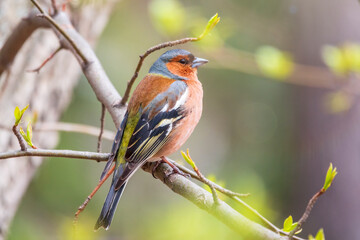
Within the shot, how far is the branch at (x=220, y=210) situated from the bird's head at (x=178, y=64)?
1082mm

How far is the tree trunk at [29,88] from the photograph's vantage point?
143 inches

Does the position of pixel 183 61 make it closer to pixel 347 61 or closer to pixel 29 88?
pixel 29 88

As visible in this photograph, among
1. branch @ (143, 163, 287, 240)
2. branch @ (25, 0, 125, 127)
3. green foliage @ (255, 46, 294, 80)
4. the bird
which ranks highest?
branch @ (25, 0, 125, 127)

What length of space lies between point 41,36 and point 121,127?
4.89 feet

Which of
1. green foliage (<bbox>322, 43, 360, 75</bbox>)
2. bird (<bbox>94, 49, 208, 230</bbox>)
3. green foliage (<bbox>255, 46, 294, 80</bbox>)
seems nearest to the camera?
bird (<bbox>94, 49, 208, 230</bbox>)

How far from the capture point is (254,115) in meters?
8.20

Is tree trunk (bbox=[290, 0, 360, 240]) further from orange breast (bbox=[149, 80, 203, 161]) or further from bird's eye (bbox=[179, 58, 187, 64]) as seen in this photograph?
orange breast (bbox=[149, 80, 203, 161])

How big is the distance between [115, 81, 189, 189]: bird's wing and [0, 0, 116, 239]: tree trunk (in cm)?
104

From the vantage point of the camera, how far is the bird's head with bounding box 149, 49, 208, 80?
3435 mm

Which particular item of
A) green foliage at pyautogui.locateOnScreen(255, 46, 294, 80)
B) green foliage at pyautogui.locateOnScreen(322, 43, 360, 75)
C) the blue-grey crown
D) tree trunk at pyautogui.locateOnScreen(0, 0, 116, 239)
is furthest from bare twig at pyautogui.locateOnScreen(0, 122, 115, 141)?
green foliage at pyautogui.locateOnScreen(322, 43, 360, 75)

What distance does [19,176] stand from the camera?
148 inches

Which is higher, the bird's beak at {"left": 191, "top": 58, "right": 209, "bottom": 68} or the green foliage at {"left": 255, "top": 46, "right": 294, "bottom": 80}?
the bird's beak at {"left": 191, "top": 58, "right": 209, "bottom": 68}

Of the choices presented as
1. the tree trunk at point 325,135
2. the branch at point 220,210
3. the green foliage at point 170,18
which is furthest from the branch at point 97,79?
the tree trunk at point 325,135

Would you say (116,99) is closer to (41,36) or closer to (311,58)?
(41,36)
